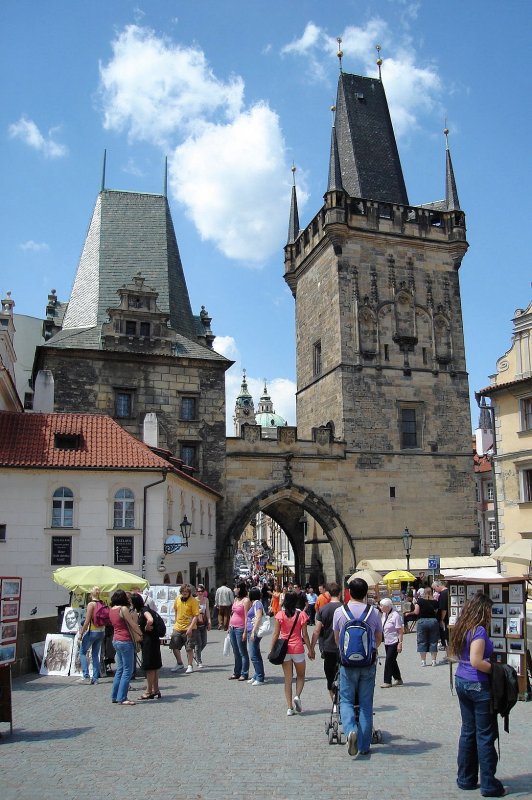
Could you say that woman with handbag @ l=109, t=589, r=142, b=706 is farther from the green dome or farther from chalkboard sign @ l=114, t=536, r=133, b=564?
the green dome

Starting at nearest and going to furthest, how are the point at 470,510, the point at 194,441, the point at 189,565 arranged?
the point at 189,565
the point at 194,441
the point at 470,510

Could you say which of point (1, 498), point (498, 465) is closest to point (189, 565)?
point (1, 498)

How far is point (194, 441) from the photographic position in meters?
31.4

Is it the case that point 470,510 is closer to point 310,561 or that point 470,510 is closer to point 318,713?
point 310,561

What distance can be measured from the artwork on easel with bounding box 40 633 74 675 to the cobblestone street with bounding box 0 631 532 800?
1537 millimetres

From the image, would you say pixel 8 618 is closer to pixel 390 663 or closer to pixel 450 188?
pixel 390 663

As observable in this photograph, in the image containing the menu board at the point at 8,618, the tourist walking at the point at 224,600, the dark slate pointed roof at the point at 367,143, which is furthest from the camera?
the dark slate pointed roof at the point at 367,143

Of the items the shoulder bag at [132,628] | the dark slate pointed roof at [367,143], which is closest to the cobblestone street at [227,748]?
the shoulder bag at [132,628]

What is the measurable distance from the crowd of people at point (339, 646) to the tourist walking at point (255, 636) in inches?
0.7

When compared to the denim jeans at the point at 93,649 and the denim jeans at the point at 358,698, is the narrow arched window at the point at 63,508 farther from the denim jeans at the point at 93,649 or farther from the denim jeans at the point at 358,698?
the denim jeans at the point at 358,698

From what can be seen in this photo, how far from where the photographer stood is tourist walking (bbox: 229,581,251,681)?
38.0 feet

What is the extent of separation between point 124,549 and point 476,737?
16002mm

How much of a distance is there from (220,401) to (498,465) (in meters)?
11.3

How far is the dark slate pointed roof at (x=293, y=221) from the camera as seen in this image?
41.5 meters
